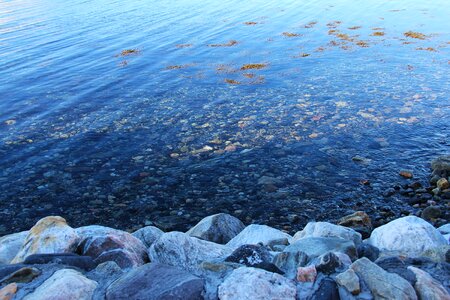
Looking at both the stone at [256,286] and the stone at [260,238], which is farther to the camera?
the stone at [260,238]

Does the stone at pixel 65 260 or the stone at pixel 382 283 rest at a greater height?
the stone at pixel 65 260

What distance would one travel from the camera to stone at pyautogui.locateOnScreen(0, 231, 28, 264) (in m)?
6.77

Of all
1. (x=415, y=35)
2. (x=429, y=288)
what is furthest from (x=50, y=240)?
(x=415, y=35)

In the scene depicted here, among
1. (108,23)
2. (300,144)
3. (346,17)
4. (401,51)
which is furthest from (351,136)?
(108,23)

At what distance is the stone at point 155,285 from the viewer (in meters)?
4.52

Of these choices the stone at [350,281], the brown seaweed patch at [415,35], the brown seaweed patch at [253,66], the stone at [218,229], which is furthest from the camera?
the brown seaweed patch at [415,35]

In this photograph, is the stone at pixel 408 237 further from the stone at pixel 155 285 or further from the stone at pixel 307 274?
the stone at pixel 155 285

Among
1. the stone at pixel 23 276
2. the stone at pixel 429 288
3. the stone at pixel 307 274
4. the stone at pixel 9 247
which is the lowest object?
the stone at pixel 9 247

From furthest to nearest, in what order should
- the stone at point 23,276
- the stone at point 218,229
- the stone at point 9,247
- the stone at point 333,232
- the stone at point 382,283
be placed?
the stone at point 218,229
the stone at point 333,232
the stone at point 9,247
the stone at point 23,276
the stone at point 382,283

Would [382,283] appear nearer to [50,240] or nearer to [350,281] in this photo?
[350,281]

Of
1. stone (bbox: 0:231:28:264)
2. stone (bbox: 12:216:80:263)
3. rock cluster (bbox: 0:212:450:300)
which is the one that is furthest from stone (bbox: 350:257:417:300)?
stone (bbox: 0:231:28:264)

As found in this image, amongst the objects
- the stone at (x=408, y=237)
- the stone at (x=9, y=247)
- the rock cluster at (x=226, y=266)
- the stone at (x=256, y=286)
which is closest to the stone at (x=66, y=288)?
the rock cluster at (x=226, y=266)

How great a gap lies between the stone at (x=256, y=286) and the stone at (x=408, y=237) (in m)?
2.49

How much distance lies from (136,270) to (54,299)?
99 centimetres
